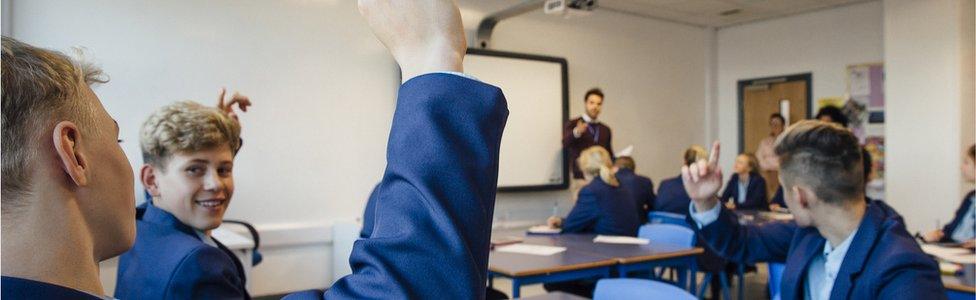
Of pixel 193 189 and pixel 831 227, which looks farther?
pixel 831 227

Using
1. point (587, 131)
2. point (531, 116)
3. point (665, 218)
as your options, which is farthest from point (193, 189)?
point (587, 131)

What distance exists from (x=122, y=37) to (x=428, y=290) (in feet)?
16.2

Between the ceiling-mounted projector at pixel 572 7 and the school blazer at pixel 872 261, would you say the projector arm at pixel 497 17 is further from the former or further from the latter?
the school blazer at pixel 872 261

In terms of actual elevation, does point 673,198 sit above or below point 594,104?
below

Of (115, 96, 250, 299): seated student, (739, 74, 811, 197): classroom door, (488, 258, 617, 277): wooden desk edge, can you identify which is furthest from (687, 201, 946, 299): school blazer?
(739, 74, 811, 197): classroom door

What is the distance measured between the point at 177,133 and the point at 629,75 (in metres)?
6.69

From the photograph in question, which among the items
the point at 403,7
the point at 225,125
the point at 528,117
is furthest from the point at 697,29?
the point at 403,7

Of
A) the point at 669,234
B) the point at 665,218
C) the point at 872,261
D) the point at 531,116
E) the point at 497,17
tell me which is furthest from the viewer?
the point at 531,116

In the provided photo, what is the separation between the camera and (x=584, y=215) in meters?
4.74

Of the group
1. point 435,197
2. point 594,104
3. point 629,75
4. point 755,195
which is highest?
point 629,75

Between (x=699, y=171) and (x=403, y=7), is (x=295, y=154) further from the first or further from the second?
(x=403, y=7)

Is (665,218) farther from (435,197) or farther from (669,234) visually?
(435,197)

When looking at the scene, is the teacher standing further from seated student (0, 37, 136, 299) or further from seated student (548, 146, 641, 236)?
seated student (0, 37, 136, 299)

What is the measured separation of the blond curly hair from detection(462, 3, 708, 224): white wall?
4.80 metres
